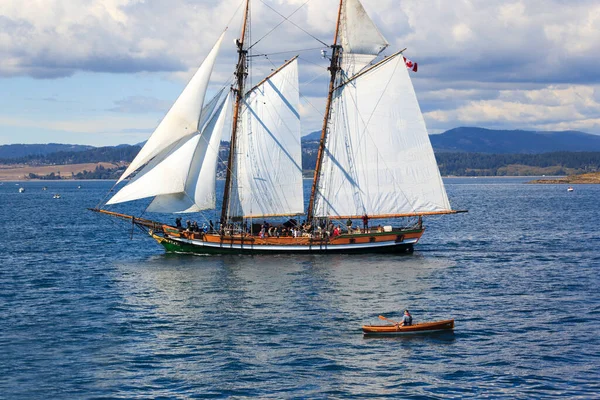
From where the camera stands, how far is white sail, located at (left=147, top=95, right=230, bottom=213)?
6981 centimetres

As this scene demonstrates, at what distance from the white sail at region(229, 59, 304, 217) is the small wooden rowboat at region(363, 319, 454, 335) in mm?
31775

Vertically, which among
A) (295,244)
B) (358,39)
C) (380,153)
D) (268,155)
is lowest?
(295,244)

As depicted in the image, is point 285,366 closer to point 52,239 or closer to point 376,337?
point 376,337

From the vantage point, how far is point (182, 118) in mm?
68625

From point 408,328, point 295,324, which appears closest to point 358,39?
point 295,324

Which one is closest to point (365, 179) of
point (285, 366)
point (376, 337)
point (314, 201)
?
point (314, 201)

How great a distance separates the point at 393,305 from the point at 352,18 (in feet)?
111

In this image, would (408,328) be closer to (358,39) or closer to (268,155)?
(268,155)

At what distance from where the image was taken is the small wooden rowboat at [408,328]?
42.6 metres

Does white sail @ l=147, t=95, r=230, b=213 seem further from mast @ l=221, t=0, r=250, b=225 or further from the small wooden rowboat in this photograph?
the small wooden rowboat

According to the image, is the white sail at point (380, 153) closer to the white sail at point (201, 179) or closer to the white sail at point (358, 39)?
the white sail at point (358, 39)

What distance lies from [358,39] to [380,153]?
10.9m

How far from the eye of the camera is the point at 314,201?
75438mm

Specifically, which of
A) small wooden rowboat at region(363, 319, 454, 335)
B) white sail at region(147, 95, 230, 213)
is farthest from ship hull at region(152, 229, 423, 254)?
small wooden rowboat at region(363, 319, 454, 335)
